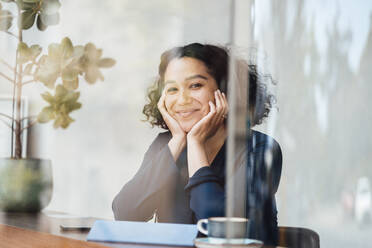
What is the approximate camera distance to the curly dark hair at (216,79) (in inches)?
29.5

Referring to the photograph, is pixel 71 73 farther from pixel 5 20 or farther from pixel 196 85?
pixel 196 85

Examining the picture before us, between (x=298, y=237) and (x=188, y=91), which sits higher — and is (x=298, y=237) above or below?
below

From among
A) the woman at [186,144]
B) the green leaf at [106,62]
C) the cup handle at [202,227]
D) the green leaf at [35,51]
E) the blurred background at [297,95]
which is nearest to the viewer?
the blurred background at [297,95]

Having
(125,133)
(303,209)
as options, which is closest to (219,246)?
(303,209)

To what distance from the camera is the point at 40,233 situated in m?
0.86

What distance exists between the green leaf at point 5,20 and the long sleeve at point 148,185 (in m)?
0.50

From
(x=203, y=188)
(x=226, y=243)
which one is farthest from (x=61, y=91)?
(x=226, y=243)

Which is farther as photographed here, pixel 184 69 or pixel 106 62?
pixel 106 62

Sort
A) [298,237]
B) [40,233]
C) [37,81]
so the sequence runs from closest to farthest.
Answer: [298,237] < [40,233] < [37,81]

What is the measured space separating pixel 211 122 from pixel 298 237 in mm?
269

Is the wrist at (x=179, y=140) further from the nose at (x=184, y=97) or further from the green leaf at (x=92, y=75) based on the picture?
the green leaf at (x=92, y=75)

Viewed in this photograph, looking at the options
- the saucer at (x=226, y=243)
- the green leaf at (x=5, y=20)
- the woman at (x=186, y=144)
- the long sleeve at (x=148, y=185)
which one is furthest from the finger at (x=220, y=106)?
the green leaf at (x=5, y=20)

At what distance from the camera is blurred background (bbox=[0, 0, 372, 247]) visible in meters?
0.63

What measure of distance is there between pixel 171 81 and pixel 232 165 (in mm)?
206
